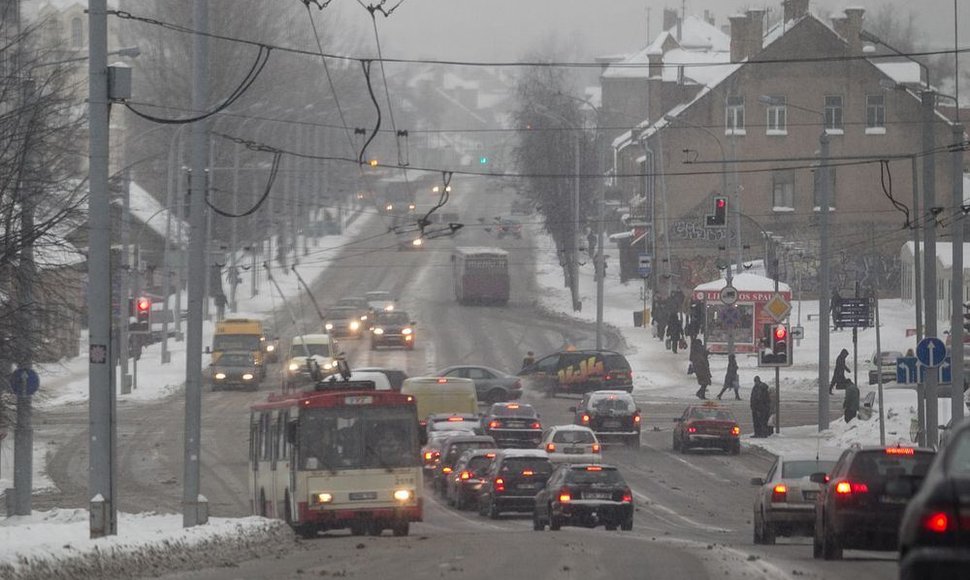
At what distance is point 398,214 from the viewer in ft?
399

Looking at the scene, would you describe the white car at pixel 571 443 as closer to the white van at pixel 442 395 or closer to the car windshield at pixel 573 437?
the car windshield at pixel 573 437

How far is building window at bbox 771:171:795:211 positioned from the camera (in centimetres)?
8312

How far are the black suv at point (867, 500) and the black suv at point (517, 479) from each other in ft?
40.8

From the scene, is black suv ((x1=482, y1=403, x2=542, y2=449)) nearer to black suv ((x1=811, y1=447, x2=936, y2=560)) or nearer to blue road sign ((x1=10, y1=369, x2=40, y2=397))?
blue road sign ((x1=10, y1=369, x2=40, y2=397))

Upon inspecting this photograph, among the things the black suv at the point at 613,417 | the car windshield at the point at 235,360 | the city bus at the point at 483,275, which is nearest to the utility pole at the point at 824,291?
the black suv at the point at 613,417

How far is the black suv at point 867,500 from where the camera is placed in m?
16.5

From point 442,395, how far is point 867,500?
2849cm

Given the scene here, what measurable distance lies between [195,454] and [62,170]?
9.45 m

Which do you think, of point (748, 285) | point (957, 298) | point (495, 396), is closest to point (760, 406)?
point (495, 396)

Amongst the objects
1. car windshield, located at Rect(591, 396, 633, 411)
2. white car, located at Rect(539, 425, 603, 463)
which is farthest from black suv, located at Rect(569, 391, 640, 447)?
white car, located at Rect(539, 425, 603, 463)

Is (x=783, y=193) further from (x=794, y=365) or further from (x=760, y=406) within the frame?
(x=760, y=406)

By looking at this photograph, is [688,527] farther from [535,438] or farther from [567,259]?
[567,259]

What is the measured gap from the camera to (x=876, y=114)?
8269 centimetres

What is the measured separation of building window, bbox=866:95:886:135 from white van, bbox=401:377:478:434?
4427 cm
